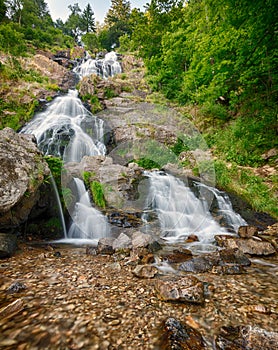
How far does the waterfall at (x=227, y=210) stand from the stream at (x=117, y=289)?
0.05 m

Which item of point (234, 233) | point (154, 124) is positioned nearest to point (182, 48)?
point (154, 124)

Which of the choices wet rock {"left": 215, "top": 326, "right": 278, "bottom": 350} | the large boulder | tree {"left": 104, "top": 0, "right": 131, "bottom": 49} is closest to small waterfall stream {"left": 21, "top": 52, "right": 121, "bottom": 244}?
the large boulder

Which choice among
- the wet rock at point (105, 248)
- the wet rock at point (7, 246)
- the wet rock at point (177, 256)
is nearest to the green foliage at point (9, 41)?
the wet rock at point (7, 246)

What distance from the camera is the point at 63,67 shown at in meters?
24.7

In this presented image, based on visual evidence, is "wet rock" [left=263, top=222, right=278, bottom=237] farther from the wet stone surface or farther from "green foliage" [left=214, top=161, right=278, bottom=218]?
the wet stone surface

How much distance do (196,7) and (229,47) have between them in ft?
28.0

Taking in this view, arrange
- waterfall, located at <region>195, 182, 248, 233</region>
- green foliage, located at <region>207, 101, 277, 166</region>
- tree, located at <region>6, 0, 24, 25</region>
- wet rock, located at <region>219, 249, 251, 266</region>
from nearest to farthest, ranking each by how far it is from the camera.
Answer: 1. wet rock, located at <region>219, 249, 251, 266</region>
2. waterfall, located at <region>195, 182, 248, 233</region>
3. green foliage, located at <region>207, 101, 277, 166</region>
4. tree, located at <region>6, 0, 24, 25</region>

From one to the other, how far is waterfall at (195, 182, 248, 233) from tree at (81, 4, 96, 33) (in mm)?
53242

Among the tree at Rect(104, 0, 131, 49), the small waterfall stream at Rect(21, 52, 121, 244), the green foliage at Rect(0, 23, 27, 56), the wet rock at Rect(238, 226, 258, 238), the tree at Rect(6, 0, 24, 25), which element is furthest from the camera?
the tree at Rect(104, 0, 131, 49)

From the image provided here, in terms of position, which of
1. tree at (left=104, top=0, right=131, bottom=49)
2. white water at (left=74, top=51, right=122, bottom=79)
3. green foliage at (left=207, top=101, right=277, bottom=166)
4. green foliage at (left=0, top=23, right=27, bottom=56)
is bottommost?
green foliage at (left=207, top=101, right=277, bottom=166)

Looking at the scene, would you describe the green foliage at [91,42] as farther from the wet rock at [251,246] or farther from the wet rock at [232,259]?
the wet rock at [232,259]

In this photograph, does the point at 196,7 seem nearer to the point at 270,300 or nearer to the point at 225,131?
the point at 225,131

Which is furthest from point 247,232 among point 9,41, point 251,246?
point 9,41

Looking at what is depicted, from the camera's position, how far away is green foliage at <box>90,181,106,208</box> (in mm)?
6520
